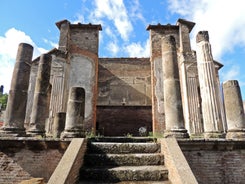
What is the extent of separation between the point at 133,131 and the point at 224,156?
10.6 m

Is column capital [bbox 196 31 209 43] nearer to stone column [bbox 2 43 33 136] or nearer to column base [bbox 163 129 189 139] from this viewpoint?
column base [bbox 163 129 189 139]

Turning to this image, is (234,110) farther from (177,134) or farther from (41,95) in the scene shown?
(41,95)

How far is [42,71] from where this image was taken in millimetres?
9148

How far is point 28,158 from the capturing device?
6.25 m

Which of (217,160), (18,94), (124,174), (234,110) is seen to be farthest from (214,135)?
(18,94)

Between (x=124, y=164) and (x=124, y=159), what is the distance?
126 millimetres

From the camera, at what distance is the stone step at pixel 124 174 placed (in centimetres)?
486

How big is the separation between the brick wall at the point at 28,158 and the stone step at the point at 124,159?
1159 millimetres

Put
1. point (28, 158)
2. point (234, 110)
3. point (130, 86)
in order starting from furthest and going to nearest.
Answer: point (130, 86) < point (234, 110) < point (28, 158)

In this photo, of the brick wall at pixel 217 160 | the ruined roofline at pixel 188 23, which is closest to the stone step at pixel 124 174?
the brick wall at pixel 217 160

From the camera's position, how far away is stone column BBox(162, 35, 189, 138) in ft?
22.3

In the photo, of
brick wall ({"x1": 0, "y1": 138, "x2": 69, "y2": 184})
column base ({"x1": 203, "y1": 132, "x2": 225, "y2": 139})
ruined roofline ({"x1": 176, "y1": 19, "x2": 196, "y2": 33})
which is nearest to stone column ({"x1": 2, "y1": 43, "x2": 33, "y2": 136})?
brick wall ({"x1": 0, "y1": 138, "x2": 69, "y2": 184})

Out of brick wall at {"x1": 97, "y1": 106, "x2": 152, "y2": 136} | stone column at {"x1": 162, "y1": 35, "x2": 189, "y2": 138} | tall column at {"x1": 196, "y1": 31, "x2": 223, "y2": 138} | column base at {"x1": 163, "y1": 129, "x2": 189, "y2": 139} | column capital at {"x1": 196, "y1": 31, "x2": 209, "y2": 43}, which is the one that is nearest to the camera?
column base at {"x1": 163, "y1": 129, "x2": 189, "y2": 139}

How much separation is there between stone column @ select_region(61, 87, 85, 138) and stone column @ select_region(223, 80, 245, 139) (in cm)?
504
